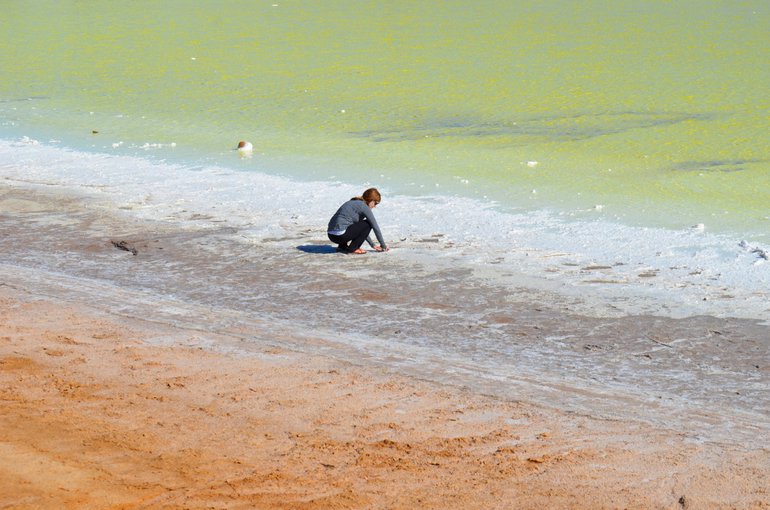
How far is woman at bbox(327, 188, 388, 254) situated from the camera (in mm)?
9703

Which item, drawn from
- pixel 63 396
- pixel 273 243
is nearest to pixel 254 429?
pixel 63 396

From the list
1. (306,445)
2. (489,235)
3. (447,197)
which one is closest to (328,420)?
(306,445)

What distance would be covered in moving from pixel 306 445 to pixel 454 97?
41.2 ft

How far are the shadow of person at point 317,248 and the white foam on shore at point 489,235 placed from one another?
133mm

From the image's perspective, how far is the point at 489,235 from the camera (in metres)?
10.2

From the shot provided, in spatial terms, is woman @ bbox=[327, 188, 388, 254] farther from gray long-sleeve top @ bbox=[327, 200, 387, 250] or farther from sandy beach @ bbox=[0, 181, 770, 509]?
sandy beach @ bbox=[0, 181, 770, 509]

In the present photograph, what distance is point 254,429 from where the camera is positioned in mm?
5727

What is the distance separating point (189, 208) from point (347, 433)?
640 cm

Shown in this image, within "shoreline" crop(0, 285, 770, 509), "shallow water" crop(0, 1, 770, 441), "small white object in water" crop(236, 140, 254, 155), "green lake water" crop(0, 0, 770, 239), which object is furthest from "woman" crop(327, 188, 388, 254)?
"small white object in water" crop(236, 140, 254, 155)

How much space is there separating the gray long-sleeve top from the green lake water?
7.11 ft

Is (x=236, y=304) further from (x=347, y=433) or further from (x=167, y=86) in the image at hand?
(x=167, y=86)

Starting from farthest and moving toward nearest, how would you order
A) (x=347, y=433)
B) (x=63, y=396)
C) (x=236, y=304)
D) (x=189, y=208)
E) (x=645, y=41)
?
(x=645, y=41) → (x=189, y=208) → (x=236, y=304) → (x=63, y=396) → (x=347, y=433)

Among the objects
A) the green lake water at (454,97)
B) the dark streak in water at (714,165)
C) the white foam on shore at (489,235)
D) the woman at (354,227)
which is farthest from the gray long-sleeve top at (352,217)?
the dark streak in water at (714,165)

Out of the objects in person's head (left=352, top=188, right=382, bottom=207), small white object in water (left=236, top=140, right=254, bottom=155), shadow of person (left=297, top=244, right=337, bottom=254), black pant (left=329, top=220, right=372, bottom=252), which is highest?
small white object in water (left=236, top=140, right=254, bottom=155)
